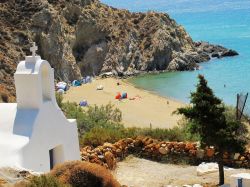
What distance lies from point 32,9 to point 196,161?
51.3 m

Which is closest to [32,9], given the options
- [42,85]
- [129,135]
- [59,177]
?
[129,135]

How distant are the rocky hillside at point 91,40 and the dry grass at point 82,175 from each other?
39205 mm

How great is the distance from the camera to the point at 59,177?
28.3 feet

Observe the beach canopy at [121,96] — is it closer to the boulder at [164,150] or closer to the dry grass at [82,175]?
the boulder at [164,150]

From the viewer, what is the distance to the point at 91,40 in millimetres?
74375

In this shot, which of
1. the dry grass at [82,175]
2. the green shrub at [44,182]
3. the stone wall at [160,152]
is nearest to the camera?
the green shrub at [44,182]

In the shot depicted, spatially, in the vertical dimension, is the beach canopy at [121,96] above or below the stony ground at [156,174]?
above

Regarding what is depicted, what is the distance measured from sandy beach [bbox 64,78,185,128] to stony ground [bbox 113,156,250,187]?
824 inches

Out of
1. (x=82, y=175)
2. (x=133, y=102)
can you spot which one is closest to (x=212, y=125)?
(x=82, y=175)

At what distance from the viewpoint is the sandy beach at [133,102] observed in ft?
136

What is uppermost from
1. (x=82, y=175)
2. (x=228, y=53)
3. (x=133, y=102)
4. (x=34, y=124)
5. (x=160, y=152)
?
(x=228, y=53)

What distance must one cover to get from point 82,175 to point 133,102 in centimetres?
4293

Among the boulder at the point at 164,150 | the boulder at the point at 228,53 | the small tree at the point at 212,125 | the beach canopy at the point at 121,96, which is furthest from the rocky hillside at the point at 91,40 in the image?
the small tree at the point at 212,125

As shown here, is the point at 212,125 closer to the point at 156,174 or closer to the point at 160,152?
the point at 156,174
